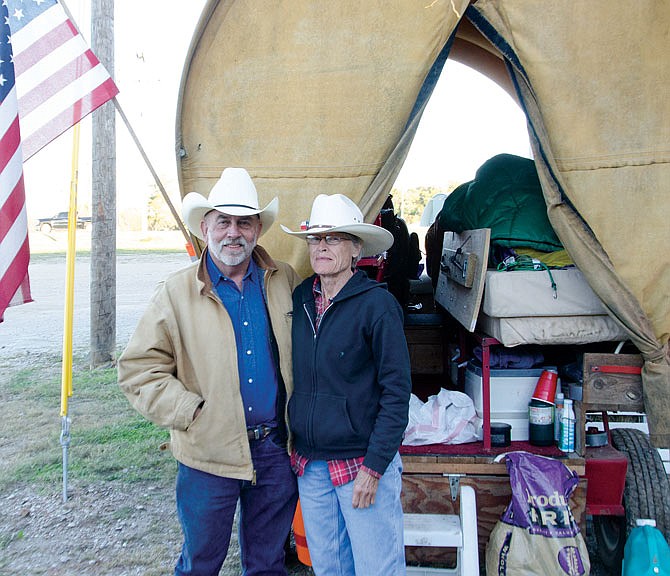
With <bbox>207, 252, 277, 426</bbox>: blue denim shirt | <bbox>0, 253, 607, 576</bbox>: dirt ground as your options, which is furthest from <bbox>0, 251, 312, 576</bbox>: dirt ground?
<bbox>207, 252, 277, 426</bbox>: blue denim shirt

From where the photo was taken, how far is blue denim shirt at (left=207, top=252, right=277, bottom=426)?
2619mm

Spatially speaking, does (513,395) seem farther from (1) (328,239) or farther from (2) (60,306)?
(2) (60,306)

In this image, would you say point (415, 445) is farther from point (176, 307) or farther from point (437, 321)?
point (437, 321)

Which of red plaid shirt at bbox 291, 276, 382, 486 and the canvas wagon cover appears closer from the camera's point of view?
red plaid shirt at bbox 291, 276, 382, 486

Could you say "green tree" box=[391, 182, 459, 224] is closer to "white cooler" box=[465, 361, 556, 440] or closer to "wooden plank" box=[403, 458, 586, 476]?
"white cooler" box=[465, 361, 556, 440]

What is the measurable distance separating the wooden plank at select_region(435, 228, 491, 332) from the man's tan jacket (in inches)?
53.9

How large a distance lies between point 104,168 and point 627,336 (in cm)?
698

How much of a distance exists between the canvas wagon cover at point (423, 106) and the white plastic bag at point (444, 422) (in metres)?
0.96

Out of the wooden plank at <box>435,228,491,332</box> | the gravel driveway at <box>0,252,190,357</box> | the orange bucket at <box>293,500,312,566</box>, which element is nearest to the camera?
the orange bucket at <box>293,500,312,566</box>

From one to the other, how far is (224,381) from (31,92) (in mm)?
2300

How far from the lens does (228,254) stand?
2633mm

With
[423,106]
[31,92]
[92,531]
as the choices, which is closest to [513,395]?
[423,106]

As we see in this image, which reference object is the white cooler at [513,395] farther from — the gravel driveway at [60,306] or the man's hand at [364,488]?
the gravel driveway at [60,306]

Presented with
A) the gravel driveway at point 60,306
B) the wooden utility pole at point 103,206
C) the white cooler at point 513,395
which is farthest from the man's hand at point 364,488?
the gravel driveway at point 60,306
